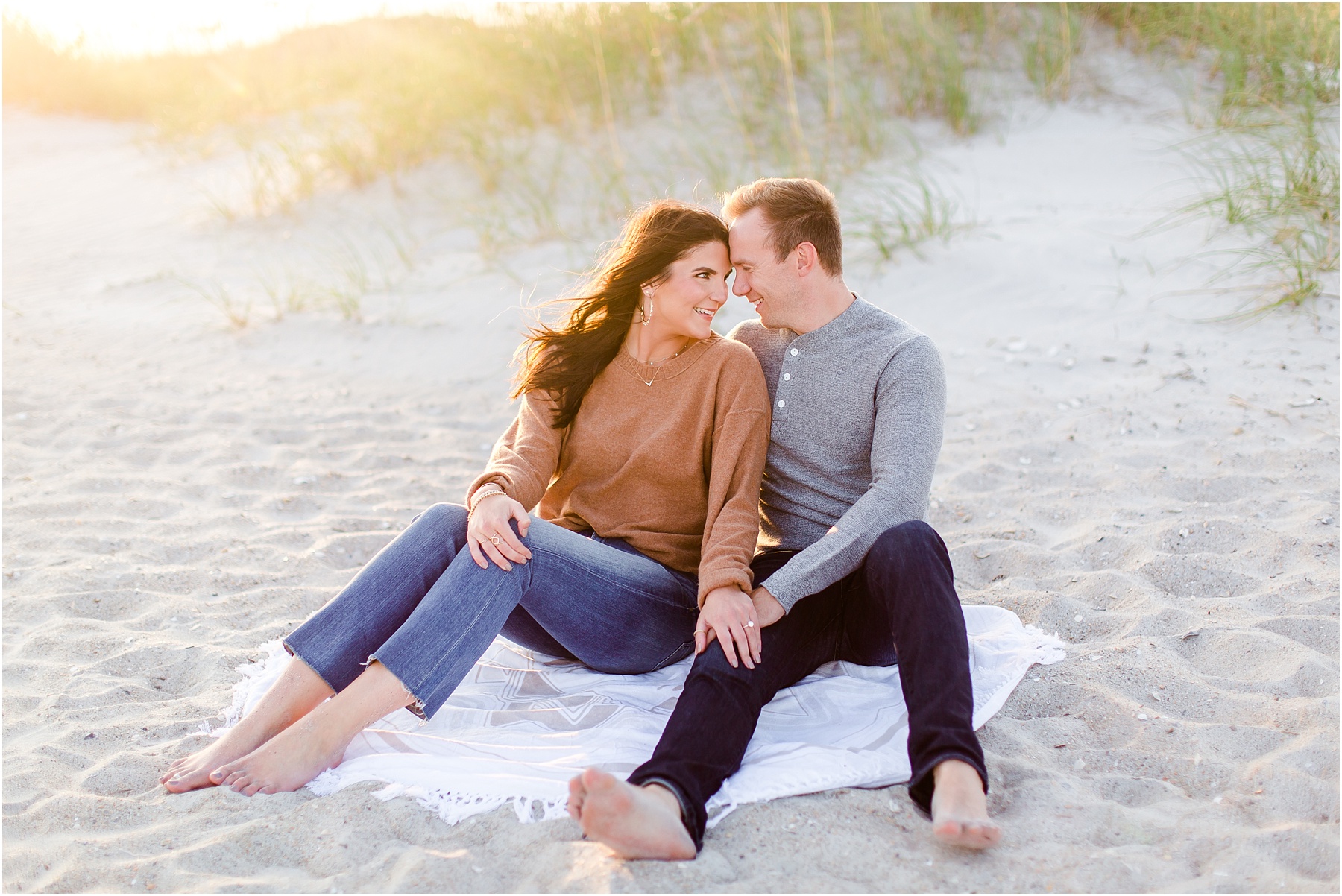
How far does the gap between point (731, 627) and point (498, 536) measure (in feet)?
1.93

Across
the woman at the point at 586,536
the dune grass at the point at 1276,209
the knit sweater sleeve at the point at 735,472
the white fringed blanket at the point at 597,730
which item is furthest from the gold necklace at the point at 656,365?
the dune grass at the point at 1276,209

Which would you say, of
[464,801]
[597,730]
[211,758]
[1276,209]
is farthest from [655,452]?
[1276,209]

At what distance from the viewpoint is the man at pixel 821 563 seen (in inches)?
79.0

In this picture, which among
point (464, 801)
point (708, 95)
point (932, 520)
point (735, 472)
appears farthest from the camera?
point (708, 95)

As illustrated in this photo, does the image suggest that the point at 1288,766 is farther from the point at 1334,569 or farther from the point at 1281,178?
the point at 1281,178

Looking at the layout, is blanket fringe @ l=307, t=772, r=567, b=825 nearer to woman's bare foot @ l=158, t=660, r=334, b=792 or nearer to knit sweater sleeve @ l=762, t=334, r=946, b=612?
woman's bare foot @ l=158, t=660, r=334, b=792

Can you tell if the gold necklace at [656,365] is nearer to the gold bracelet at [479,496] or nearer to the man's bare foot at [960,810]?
the gold bracelet at [479,496]

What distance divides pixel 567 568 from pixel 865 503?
A: 0.74 metres

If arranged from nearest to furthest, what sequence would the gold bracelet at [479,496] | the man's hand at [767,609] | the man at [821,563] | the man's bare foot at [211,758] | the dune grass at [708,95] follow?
the man at [821,563], the man's bare foot at [211,758], the man's hand at [767,609], the gold bracelet at [479,496], the dune grass at [708,95]

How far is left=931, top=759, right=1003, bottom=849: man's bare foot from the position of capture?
1.90m

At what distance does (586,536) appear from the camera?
2.79 metres

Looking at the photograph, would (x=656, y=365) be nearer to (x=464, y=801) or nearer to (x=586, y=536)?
(x=586, y=536)

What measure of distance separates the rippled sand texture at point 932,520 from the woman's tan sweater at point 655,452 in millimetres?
804

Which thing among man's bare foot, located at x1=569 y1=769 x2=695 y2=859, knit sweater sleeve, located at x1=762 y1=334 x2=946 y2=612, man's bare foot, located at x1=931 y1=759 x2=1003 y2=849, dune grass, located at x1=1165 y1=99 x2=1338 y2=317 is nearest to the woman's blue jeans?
knit sweater sleeve, located at x1=762 y1=334 x2=946 y2=612
